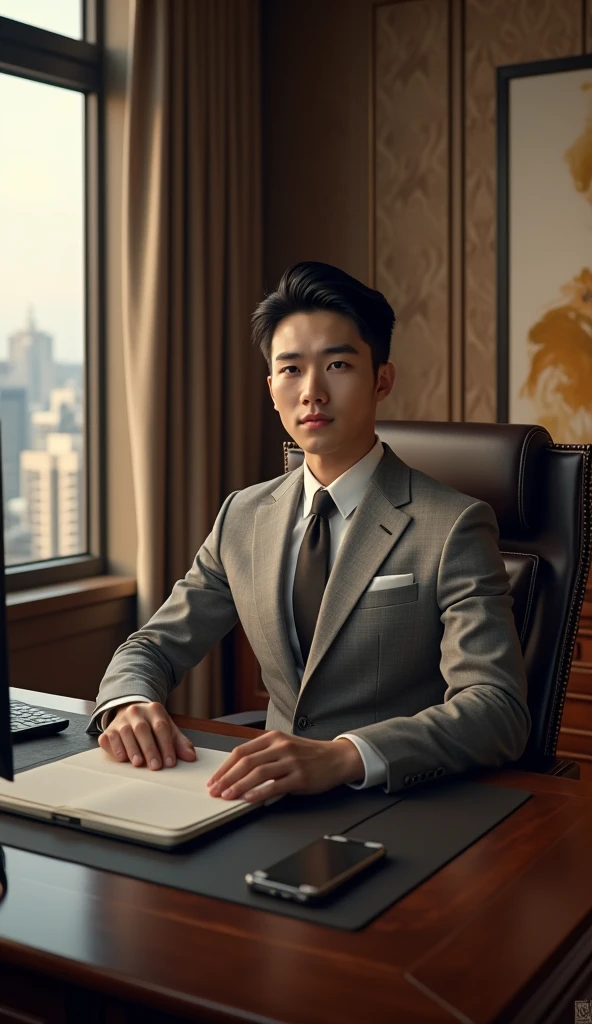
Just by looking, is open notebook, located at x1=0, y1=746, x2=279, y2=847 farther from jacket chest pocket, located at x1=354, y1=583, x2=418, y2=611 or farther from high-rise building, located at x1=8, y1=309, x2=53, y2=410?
high-rise building, located at x1=8, y1=309, x2=53, y2=410

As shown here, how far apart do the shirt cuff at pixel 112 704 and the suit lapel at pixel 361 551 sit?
0.95 feet

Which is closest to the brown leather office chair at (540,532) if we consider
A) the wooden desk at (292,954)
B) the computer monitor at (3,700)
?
the wooden desk at (292,954)

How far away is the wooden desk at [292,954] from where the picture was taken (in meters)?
0.96

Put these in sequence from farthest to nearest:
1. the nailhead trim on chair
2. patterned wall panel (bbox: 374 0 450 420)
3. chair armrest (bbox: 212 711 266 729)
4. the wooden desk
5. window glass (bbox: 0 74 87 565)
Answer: patterned wall panel (bbox: 374 0 450 420), window glass (bbox: 0 74 87 565), chair armrest (bbox: 212 711 266 729), the nailhead trim on chair, the wooden desk

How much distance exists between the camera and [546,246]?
383 centimetres

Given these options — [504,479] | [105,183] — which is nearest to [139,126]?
[105,183]

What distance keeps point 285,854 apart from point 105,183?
3102mm

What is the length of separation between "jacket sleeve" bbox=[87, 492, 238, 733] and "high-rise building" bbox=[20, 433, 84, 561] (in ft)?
5.44

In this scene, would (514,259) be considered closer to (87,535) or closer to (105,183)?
(105,183)

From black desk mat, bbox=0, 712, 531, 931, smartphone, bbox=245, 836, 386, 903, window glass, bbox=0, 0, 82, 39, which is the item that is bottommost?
black desk mat, bbox=0, 712, 531, 931

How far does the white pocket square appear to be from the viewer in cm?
188

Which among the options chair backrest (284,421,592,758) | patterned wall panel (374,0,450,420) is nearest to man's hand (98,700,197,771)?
chair backrest (284,421,592,758)

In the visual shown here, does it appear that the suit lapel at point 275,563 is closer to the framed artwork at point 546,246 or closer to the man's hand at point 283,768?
the man's hand at point 283,768

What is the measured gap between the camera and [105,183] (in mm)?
3879
